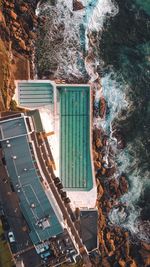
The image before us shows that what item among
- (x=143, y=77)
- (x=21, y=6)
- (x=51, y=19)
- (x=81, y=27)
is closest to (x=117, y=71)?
(x=143, y=77)

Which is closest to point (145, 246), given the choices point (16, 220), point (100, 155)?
point (100, 155)

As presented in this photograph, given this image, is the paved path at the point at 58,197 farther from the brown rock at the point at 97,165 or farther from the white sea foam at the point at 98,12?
the white sea foam at the point at 98,12

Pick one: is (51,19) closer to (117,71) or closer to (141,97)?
(117,71)

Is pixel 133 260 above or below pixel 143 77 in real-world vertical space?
below

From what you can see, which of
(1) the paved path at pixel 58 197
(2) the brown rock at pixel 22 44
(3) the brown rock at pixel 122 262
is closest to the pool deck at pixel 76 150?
(1) the paved path at pixel 58 197

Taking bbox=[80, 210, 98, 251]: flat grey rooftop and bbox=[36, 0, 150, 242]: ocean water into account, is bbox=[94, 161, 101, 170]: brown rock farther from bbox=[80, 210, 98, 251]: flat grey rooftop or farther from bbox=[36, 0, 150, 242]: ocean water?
bbox=[80, 210, 98, 251]: flat grey rooftop

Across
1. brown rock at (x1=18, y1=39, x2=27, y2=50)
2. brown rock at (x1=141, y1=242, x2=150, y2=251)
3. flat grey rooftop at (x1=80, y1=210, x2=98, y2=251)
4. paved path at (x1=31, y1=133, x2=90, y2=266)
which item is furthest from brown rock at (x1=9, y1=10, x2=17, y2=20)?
brown rock at (x1=141, y1=242, x2=150, y2=251)
